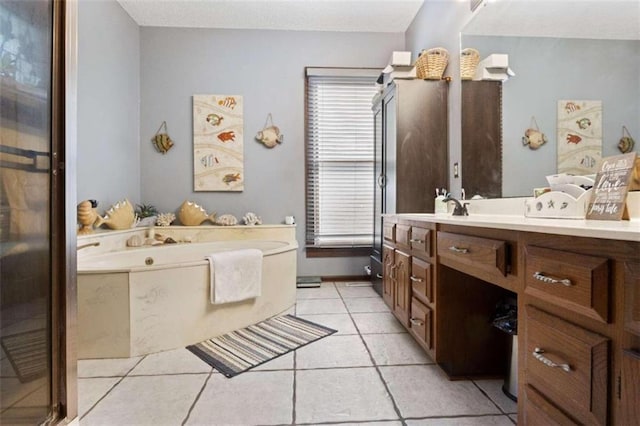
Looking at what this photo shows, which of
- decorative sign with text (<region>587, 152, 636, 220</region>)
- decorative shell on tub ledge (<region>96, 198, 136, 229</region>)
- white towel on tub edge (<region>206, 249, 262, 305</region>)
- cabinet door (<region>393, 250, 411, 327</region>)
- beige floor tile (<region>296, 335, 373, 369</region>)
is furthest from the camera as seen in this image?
decorative shell on tub ledge (<region>96, 198, 136, 229</region>)

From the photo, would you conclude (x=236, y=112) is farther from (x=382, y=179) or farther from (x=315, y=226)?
(x=382, y=179)

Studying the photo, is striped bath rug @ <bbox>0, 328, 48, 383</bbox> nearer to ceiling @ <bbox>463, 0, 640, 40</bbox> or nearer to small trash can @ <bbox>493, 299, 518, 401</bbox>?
small trash can @ <bbox>493, 299, 518, 401</bbox>

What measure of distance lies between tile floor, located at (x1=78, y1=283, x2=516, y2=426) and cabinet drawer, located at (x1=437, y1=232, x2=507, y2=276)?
648 mm

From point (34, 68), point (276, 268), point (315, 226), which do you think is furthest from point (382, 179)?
point (34, 68)

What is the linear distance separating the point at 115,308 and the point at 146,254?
1.06 metres

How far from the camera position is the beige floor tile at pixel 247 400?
4.24 feet

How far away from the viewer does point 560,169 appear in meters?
1.46

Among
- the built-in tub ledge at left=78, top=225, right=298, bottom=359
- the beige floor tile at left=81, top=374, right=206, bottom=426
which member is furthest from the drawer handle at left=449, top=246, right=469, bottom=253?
the built-in tub ledge at left=78, top=225, right=298, bottom=359

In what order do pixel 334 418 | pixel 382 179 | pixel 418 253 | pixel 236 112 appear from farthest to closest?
1. pixel 236 112
2. pixel 382 179
3. pixel 418 253
4. pixel 334 418

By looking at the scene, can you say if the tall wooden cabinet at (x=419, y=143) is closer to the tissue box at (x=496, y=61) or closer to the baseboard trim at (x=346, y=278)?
the tissue box at (x=496, y=61)

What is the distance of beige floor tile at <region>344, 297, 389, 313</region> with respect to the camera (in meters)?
2.63

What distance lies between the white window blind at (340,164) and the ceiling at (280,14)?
0.59m

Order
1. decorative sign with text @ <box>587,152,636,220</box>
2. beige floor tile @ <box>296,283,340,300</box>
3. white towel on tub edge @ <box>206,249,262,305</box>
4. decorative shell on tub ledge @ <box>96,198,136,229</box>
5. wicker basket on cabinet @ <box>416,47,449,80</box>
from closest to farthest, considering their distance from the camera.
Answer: decorative sign with text @ <box>587,152,636,220</box>
white towel on tub edge @ <box>206,249,262,305</box>
wicker basket on cabinet @ <box>416,47,449,80</box>
decorative shell on tub ledge @ <box>96,198,136,229</box>
beige floor tile @ <box>296,283,340,300</box>

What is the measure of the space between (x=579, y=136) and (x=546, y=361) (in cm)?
106
